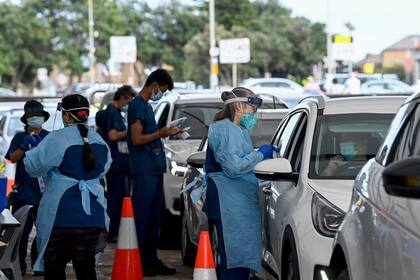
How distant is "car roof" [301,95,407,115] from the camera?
356 inches

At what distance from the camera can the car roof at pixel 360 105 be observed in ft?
29.7

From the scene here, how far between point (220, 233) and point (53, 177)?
130 centimetres

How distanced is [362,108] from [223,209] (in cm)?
125

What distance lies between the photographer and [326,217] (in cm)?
780

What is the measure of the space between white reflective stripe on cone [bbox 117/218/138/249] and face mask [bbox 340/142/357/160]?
2506mm

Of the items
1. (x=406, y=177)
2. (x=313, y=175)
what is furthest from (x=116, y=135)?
(x=406, y=177)

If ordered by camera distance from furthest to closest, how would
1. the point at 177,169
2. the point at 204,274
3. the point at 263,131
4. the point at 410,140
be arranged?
1. the point at 177,169
2. the point at 263,131
3. the point at 204,274
4. the point at 410,140

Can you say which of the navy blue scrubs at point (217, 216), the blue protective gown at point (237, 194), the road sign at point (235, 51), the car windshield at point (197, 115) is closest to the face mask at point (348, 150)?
the blue protective gown at point (237, 194)

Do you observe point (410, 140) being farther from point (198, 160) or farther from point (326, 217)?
point (198, 160)

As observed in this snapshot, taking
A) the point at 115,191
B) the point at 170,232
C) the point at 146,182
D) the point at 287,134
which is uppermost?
the point at 287,134

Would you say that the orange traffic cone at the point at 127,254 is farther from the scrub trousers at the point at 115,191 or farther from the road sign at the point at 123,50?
the road sign at the point at 123,50

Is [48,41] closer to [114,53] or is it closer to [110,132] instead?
[114,53]

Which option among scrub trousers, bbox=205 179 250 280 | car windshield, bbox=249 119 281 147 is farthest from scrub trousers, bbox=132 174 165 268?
scrub trousers, bbox=205 179 250 280

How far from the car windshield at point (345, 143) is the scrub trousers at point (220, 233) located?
971 millimetres
